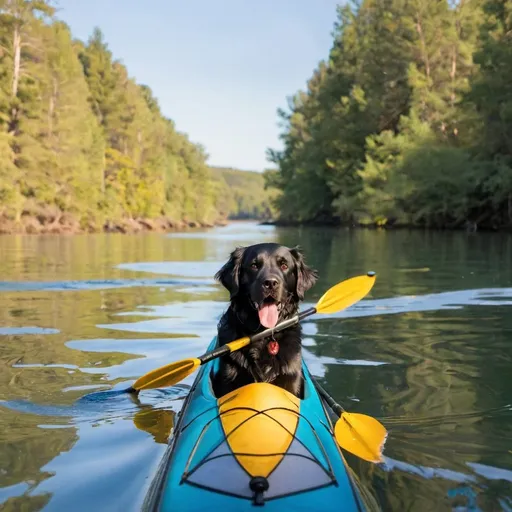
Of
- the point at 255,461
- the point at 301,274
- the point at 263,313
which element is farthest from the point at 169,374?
the point at 255,461

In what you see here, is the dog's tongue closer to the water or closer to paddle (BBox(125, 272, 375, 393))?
paddle (BBox(125, 272, 375, 393))

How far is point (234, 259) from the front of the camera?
188 inches

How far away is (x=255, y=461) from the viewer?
277 centimetres

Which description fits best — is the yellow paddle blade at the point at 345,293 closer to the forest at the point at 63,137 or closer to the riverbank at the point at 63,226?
the forest at the point at 63,137

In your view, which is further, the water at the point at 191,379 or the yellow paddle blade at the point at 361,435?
the yellow paddle blade at the point at 361,435

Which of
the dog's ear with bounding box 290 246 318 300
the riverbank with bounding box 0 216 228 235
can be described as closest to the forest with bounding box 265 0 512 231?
the riverbank with bounding box 0 216 228 235

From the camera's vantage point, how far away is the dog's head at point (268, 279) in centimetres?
435

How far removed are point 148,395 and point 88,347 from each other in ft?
6.55

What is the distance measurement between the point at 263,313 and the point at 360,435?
40.4 inches

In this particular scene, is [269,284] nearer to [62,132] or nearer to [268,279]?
[268,279]

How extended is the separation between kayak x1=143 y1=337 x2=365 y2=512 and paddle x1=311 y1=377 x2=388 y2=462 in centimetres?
39

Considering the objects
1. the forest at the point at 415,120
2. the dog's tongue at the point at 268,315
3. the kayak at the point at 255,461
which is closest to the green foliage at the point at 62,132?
the forest at the point at 415,120

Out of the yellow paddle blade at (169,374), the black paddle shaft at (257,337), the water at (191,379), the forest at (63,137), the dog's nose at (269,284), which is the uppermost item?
the forest at (63,137)

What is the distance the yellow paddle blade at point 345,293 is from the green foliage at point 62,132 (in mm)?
30946
